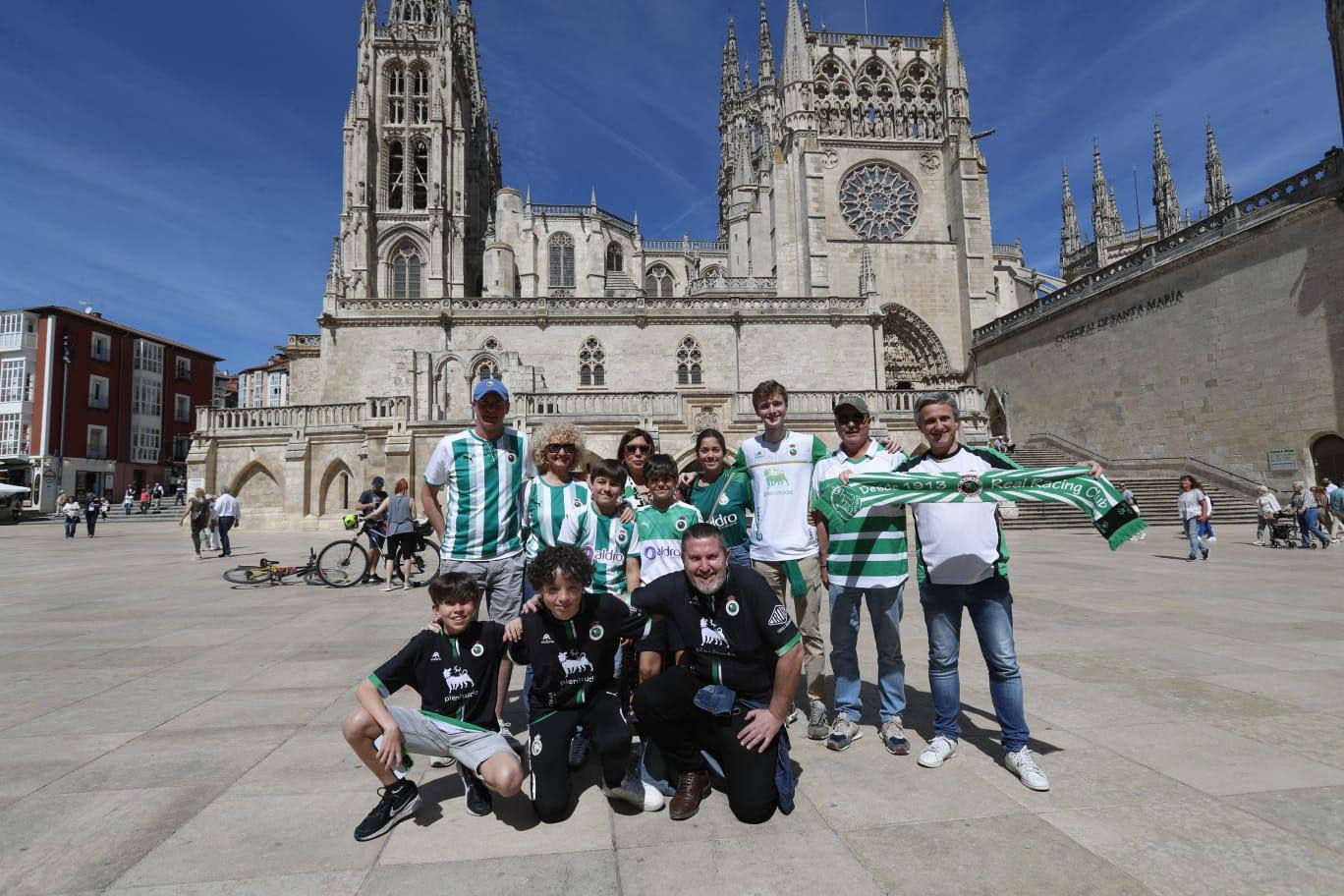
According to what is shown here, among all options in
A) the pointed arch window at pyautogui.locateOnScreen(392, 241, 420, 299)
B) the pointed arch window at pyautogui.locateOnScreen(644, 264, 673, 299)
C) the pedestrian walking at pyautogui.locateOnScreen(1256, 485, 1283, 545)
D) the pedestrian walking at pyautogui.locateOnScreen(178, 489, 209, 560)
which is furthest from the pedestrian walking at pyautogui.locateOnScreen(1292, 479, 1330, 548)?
the pointed arch window at pyautogui.locateOnScreen(644, 264, 673, 299)

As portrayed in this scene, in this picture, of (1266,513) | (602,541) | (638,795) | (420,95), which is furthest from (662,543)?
(420,95)

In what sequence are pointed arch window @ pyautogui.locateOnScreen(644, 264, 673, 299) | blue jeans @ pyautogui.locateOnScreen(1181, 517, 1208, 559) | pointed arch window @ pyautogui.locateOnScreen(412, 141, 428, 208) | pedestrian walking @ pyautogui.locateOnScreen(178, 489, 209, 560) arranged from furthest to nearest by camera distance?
pointed arch window @ pyautogui.locateOnScreen(644, 264, 673, 299) → pointed arch window @ pyautogui.locateOnScreen(412, 141, 428, 208) → pedestrian walking @ pyautogui.locateOnScreen(178, 489, 209, 560) → blue jeans @ pyautogui.locateOnScreen(1181, 517, 1208, 559)

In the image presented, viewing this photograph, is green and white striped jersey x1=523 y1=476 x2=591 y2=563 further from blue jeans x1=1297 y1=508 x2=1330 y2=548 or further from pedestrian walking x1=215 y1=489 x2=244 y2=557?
blue jeans x1=1297 y1=508 x2=1330 y2=548

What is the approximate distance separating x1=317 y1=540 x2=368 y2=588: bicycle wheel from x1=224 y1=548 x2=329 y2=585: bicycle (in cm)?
11

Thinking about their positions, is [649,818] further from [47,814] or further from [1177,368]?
[1177,368]

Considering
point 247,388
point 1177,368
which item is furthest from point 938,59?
point 247,388

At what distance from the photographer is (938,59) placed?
126ft

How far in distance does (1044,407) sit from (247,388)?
67.7 metres

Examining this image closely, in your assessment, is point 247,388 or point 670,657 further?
point 247,388

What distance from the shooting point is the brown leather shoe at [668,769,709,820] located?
283 centimetres

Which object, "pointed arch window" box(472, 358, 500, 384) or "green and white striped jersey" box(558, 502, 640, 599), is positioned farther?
"pointed arch window" box(472, 358, 500, 384)

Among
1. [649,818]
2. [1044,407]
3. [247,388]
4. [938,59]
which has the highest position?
[938,59]

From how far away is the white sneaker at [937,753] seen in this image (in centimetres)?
325

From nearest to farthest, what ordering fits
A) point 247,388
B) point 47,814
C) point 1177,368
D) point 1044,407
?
point 47,814, point 1177,368, point 1044,407, point 247,388
